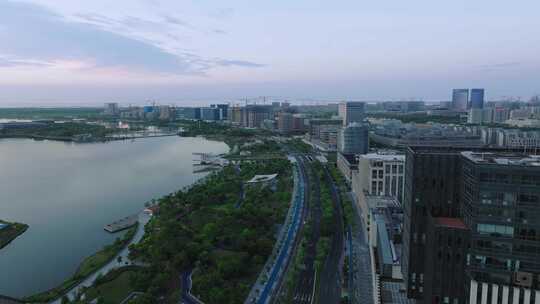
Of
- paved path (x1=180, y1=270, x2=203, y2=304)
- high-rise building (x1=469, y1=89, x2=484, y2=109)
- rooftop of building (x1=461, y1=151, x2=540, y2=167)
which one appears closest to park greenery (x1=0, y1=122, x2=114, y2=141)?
paved path (x1=180, y1=270, x2=203, y2=304)

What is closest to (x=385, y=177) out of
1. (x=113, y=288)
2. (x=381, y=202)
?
(x=381, y=202)

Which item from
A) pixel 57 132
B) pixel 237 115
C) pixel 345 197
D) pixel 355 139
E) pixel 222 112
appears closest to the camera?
pixel 345 197

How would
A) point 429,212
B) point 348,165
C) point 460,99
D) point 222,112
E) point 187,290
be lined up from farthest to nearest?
point 222,112
point 460,99
point 348,165
point 187,290
point 429,212

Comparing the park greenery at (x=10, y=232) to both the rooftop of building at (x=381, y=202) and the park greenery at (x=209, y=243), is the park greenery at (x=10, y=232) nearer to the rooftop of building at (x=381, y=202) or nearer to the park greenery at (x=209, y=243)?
the park greenery at (x=209, y=243)

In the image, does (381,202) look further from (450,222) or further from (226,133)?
(226,133)

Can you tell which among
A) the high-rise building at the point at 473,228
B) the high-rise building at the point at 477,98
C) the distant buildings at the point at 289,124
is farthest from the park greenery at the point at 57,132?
the high-rise building at the point at 477,98

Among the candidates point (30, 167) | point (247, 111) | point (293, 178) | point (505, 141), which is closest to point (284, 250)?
point (293, 178)

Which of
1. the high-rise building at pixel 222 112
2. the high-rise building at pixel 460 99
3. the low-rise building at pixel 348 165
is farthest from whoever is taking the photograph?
the high-rise building at pixel 222 112
